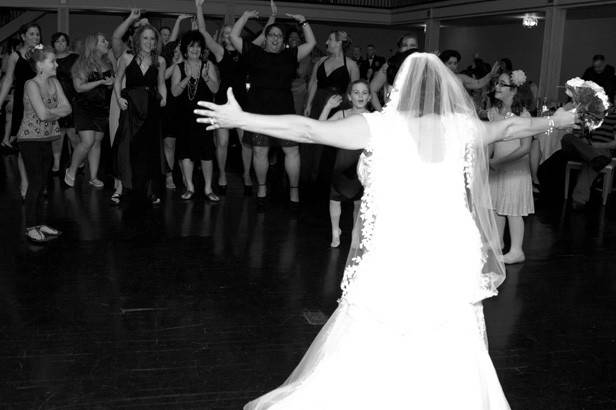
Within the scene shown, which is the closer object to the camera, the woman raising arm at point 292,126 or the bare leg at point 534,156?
the woman raising arm at point 292,126

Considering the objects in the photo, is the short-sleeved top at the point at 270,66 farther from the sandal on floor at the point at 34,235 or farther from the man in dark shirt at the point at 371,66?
the man in dark shirt at the point at 371,66

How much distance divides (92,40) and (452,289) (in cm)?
540

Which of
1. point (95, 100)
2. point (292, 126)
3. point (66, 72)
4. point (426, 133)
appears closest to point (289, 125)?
point (292, 126)

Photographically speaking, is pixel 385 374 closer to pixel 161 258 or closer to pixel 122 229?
pixel 161 258

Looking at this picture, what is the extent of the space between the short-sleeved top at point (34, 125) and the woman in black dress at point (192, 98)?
187cm

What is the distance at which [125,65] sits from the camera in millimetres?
6668

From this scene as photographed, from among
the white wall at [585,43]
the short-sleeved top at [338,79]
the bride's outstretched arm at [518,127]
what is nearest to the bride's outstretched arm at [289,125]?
the bride's outstretched arm at [518,127]

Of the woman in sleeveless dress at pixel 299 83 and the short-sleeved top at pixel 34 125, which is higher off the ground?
the woman in sleeveless dress at pixel 299 83

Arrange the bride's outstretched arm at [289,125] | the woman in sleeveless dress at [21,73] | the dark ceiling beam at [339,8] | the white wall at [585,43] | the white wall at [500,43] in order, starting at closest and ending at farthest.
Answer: the bride's outstretched arm at [289,125]
the woman in sleeveless dress at [21,73]
the dark ceiling beam at [339,8]
the white wall at [585,43]
the white wall at [500,43]

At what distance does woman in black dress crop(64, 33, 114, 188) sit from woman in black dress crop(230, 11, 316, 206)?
139 centimetres

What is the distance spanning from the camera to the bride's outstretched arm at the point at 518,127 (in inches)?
111

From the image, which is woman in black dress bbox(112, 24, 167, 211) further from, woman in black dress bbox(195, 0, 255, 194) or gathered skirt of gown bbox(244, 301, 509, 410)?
gathered skirt of gown bbox(244, 301, 509, 410)

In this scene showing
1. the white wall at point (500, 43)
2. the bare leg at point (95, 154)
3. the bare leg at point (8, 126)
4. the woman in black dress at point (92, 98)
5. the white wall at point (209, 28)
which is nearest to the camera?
the woman in black dress at point (92, 98)

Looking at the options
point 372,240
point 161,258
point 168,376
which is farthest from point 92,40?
point 372,240
